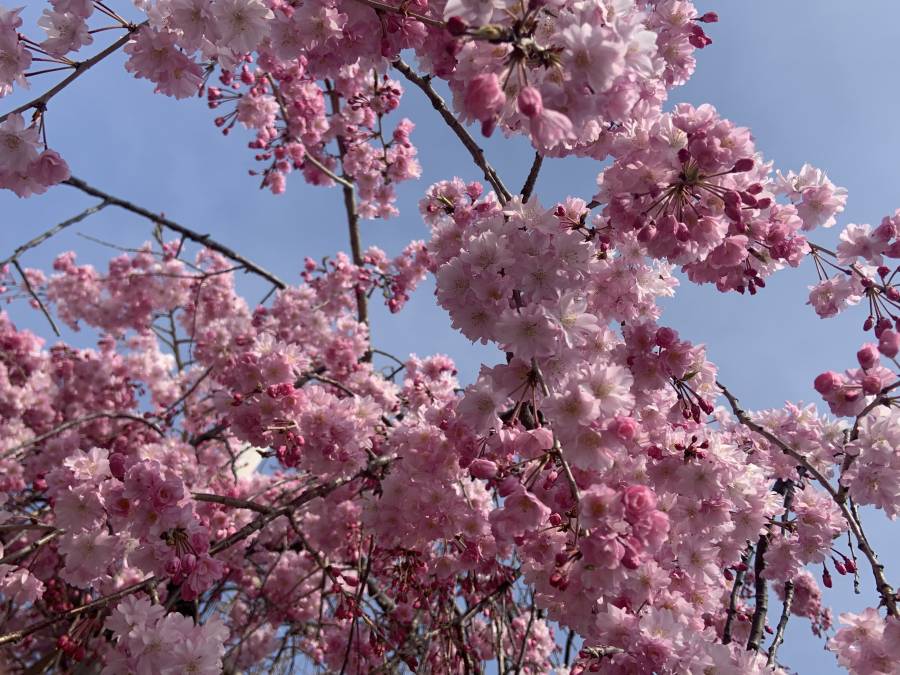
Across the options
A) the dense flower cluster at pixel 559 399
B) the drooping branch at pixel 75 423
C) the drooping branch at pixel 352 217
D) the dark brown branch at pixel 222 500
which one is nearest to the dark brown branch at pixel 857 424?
the dense flower cluster at pixel 559 399

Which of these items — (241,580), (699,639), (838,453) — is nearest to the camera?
(699,639)

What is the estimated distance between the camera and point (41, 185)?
2291 millimetres

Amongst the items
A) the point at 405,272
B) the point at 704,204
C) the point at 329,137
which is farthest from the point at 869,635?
the point at 329,137

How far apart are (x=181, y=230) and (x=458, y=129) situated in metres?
4.08

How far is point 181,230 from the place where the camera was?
18.6 ft

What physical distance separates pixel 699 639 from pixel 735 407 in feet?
3.36

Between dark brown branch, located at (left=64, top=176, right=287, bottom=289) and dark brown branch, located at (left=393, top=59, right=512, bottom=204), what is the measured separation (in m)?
2.95

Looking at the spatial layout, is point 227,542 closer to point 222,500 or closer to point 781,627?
point 222,500

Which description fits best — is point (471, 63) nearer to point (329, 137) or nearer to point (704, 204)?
point (704, 204)

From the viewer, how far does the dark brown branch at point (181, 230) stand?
16.0 ft

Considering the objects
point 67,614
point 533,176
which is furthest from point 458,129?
point 67,614

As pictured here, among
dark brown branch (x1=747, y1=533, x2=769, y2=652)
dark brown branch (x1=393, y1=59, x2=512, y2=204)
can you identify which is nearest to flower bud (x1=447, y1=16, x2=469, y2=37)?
dark brown branch (x1=393, y1=59, x2=512, y2=204)

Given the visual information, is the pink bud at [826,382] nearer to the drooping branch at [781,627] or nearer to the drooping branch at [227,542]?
the drooping branch at [781,627]

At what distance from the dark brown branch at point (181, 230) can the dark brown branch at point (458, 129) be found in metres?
2.95
